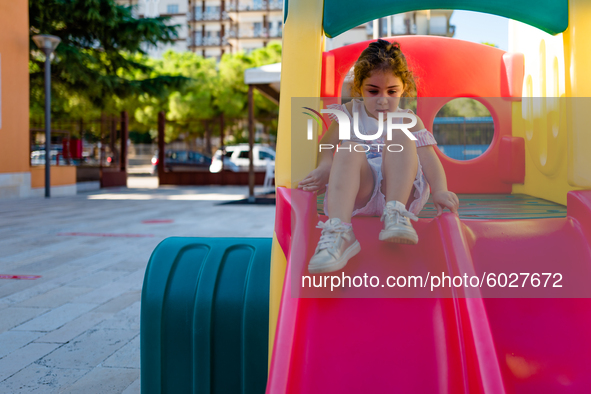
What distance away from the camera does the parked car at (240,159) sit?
19.6 metres

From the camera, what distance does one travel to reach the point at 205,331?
201 cm

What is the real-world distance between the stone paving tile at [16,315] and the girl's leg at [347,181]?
2.28m

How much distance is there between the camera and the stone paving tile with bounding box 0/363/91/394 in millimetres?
2227

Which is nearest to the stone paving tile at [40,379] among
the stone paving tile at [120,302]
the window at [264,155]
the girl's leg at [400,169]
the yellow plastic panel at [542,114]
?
the stone paving tile at [120,302]

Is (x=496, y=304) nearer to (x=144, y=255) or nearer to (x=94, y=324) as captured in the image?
(x=94, y=324)

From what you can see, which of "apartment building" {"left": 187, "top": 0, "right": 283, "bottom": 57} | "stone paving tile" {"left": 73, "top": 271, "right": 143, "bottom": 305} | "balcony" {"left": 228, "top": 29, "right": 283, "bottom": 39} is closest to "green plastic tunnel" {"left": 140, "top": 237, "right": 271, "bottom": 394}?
"stone paving tile" {"left": 73, "top": 271, "right": 143, "bottom": 305}

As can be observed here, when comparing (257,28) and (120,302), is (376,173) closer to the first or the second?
(120,302)

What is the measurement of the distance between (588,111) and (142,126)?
34007 millimetres

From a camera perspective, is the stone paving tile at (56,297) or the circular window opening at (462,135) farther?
the circular window opening at (462,135)

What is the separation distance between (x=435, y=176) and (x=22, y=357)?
224 cm

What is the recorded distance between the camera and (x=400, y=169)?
2.05m

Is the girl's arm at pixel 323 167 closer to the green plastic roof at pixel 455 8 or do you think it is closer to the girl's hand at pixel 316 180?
the girl's hand at pixel 316 180

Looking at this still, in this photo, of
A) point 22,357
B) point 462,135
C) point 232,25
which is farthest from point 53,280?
point 232,25

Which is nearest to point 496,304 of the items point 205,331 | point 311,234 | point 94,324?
point 311,234
